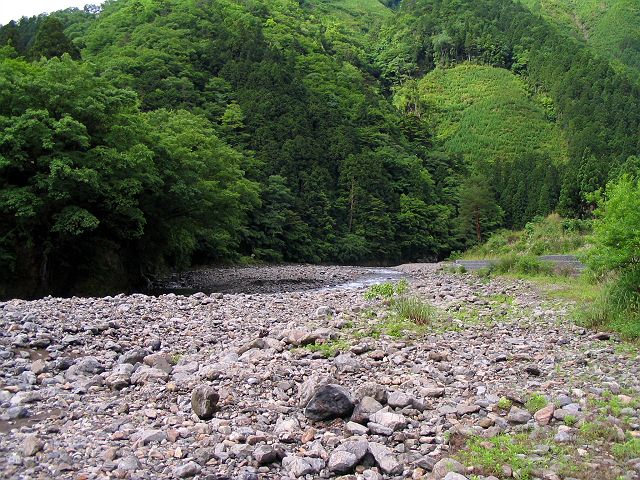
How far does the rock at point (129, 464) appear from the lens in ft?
18.6

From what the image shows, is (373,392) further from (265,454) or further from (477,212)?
(477,212)

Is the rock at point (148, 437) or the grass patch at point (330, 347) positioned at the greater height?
the rock at point (148, 437)

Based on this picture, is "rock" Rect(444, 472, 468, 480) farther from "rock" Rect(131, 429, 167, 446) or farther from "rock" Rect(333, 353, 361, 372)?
"rock" Rect(333, 353, 361, 372)

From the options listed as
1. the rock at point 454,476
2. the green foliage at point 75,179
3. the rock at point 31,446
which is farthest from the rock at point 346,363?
the green foliage at point 75,179

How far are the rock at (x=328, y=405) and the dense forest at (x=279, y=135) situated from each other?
1808 centimetres

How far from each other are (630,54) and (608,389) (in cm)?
19732

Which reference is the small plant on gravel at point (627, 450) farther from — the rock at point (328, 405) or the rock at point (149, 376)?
the rock at point (149, 376)

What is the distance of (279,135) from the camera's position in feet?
220

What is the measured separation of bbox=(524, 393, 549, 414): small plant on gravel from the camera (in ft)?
22.0

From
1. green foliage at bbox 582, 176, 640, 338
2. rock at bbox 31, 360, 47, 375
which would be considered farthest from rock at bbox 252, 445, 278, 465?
green foliage at bbox 582, 176, 640, 338

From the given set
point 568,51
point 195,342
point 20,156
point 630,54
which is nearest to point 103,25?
point 20,156

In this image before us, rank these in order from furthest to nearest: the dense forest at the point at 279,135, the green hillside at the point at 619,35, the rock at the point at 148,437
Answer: the green hillside at the point at 619,35 < the dense forest at the point at 279,135 < the rock at the point at 148,437

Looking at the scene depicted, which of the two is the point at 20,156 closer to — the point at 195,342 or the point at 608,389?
the point at 195,342

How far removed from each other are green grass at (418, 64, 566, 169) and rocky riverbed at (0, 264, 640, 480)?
302 ft
